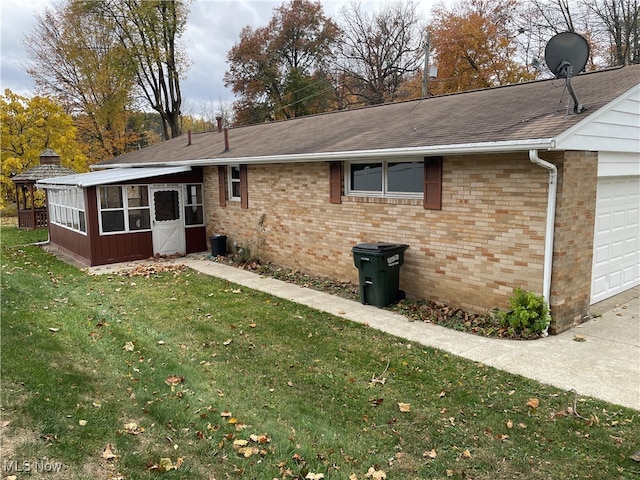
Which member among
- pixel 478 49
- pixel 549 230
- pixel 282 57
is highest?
pixel 282 57

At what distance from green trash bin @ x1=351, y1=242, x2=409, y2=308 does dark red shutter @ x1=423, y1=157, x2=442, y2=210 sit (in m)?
0.98

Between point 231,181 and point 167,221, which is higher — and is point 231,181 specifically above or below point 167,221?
above

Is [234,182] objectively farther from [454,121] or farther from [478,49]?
[478,49]

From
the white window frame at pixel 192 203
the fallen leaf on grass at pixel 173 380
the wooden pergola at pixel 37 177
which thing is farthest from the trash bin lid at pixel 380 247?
the wooden pergola at pixel 37 177

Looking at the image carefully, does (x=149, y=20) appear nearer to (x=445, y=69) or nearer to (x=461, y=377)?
(x=445, y=69)

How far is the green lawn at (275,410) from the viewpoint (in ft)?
13.1

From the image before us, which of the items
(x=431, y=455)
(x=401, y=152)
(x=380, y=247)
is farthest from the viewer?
(x=380, y=247)

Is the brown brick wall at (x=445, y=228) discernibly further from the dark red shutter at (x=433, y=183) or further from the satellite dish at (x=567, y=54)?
the satellite dish at (x=567, y=54)

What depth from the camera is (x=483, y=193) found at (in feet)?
26.3

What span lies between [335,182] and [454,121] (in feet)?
9.28

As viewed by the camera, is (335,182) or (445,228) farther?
(335,182)

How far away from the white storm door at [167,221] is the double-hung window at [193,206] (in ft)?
0.73

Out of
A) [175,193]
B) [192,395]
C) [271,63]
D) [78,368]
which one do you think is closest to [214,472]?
[192,395]

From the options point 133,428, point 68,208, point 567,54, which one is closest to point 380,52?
point 68,208
